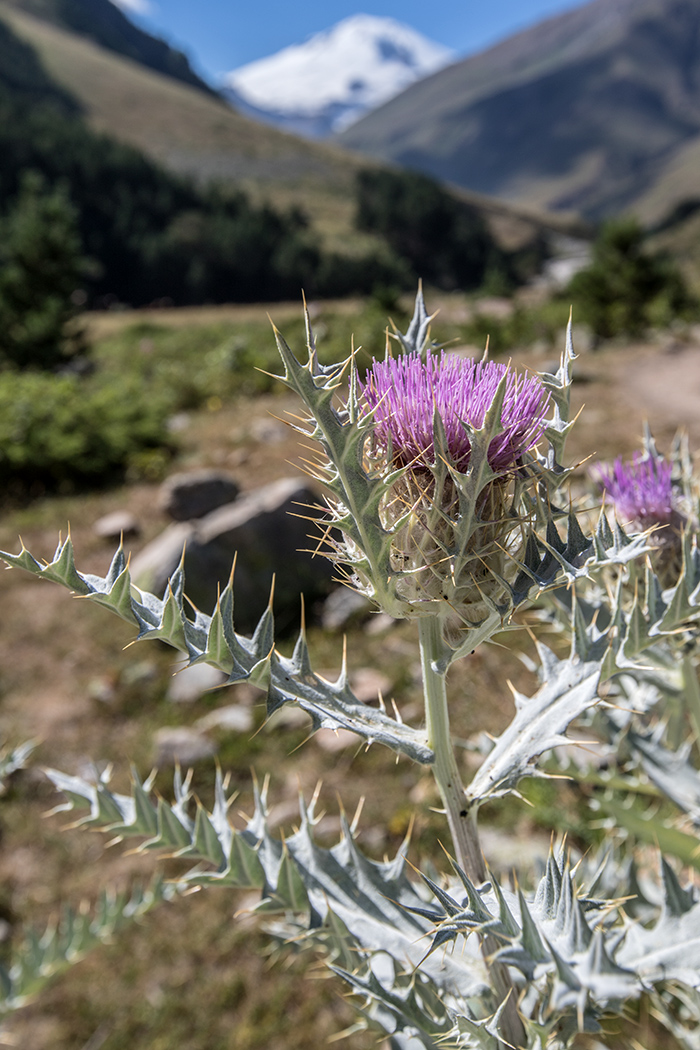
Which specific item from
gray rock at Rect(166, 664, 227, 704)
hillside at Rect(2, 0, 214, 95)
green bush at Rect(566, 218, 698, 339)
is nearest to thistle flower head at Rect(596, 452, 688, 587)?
gray rock at Rect(166, 664, 227, 704)

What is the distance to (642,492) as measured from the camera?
181 cm

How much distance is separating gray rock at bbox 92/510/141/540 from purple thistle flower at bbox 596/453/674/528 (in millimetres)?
6438

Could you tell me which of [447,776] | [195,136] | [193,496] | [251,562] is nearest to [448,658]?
[447,776]

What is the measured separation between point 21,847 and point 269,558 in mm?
2916

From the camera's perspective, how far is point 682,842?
1.86 metres

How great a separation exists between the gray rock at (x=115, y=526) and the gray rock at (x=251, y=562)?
1325 mm

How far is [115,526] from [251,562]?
234 centimetres

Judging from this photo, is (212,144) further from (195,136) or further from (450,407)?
(450,407)

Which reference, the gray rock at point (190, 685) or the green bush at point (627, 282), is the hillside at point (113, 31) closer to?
the green bush at point (627, 282)

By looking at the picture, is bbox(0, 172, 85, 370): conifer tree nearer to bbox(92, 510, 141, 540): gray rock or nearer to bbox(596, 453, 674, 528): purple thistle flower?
bbox(92, 510, 141, 540): gray rock

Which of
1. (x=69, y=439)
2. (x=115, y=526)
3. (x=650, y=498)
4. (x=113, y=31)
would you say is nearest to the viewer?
(x=650, y=498)

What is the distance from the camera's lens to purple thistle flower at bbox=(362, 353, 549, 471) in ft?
4.00

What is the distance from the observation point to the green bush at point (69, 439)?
945 centimetres

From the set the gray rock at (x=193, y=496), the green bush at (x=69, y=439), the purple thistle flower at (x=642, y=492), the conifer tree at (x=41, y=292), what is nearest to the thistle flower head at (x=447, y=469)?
the purple thistle flower at (x=642, y=492)
